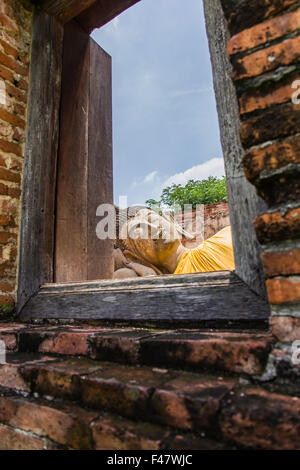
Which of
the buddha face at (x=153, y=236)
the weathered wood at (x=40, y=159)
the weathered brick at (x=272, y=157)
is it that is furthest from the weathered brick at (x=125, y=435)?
the buddha face at (x=153, y=236)

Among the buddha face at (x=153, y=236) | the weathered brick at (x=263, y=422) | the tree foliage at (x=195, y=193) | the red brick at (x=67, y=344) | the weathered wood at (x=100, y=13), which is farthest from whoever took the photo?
the tree foliage at (x=195, y=193)

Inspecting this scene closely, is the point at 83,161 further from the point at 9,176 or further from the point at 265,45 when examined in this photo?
the point at 265,45

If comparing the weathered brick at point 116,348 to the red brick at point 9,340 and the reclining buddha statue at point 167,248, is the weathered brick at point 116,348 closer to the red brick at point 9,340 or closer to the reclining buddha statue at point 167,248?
the red brick at point 9,340

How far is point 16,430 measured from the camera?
2.43ft

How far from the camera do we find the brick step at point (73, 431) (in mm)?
538

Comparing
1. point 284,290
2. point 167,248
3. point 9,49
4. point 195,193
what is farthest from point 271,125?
point 195,193

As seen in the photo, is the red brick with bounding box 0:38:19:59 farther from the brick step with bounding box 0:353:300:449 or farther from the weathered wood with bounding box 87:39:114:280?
the brick step with bounding box 0:353:300:449

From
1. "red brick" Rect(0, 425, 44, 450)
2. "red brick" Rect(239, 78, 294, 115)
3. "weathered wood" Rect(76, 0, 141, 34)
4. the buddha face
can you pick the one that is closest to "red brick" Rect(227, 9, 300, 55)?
"red brick" Rect(239, 78, 294, 115)

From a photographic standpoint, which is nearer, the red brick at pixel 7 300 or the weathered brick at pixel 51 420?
the weathered brick at pixel 51 420

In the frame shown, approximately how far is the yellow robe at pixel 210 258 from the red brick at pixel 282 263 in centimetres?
283
